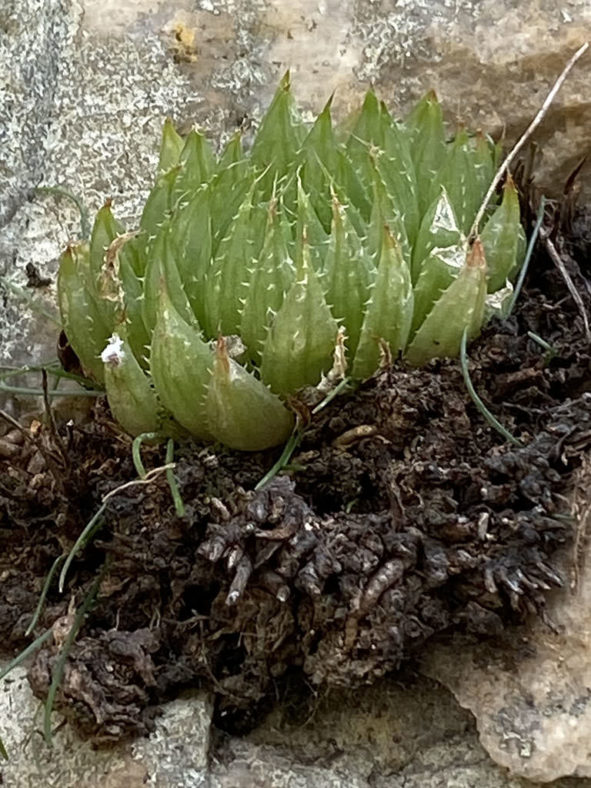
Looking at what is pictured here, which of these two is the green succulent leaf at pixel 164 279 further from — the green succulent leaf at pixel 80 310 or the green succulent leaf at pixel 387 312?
the green succulent leaf at pixel 387 312

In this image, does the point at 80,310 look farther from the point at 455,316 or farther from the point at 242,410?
the point at 455,316

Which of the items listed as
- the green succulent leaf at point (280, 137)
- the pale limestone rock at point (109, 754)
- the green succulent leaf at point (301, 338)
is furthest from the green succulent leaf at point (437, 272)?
the pale limestone rock at point (109, 754)

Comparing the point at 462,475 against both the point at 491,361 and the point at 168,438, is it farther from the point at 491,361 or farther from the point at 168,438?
the point at 168,438

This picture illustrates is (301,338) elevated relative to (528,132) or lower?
lower

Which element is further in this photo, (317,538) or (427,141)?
(427,141)

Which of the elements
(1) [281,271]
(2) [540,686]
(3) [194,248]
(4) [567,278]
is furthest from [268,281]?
(2) [540,686]

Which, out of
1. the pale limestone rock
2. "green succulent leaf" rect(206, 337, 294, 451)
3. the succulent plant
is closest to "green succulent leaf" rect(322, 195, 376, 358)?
Answer: the succulent plant

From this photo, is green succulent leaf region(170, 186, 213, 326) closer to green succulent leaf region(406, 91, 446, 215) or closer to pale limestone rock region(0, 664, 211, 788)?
green succulent leaf region(406, 91, 446, 215)

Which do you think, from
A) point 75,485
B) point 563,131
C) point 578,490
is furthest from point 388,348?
point 563,131
